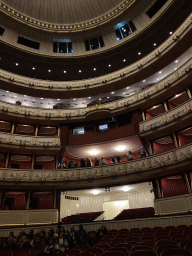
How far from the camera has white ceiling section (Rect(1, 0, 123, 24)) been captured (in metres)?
20.0

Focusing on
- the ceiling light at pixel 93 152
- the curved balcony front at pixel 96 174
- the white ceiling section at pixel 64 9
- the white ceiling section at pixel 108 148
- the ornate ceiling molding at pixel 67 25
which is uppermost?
the white ceiling section at pixel 64 9

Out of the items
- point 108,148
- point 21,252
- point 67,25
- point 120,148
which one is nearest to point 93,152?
point 108,148

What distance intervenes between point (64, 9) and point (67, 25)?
60.0 inches

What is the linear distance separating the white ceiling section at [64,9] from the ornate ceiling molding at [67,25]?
0.57 m

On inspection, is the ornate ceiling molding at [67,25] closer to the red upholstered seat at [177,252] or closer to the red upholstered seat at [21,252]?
the red upholstered seat at [21,252]

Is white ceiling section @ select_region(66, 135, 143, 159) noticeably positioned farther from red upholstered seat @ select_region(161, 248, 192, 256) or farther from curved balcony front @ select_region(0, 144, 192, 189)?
red upholstered seat @ select_region(161, 248, 192, 256)

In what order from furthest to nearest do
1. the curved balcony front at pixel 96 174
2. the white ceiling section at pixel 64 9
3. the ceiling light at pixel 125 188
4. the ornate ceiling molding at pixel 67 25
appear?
the white ceiling section at pixel 64 9 → the ornate ceiling molding at pixel 67 25 → the ceiling light at pixel 125 188 → the curved balcony front at pixel 96 174

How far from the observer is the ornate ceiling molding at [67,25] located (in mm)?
19031

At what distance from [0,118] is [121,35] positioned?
13997 mm

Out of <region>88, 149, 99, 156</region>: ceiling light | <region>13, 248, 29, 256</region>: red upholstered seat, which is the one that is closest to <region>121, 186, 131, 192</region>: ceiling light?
<region>88, 149, 99, 156</region>: ceiling light

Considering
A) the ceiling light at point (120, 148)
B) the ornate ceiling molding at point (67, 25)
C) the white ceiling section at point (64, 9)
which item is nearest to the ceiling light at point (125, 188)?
the ceiling light at point (120, 148)

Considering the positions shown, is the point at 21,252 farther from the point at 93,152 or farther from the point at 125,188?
the point at 93,152

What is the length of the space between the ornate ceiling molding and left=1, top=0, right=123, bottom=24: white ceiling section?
0.57 meters

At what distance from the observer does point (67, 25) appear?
21469 millimetres
